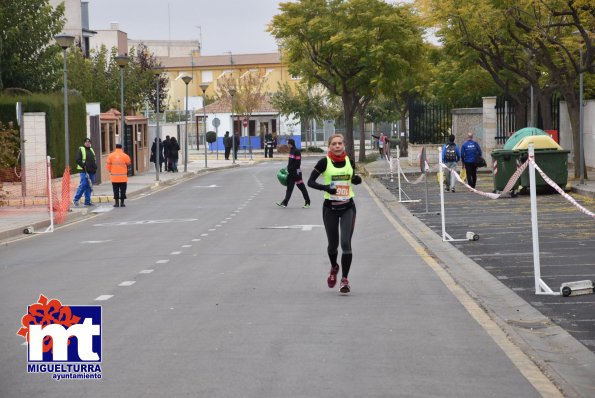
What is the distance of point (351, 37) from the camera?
2148 inches

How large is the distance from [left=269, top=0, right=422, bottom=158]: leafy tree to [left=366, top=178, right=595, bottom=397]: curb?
1505 inches

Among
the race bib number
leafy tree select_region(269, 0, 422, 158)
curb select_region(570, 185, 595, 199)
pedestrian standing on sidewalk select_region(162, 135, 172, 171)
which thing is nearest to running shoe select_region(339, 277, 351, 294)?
the race bib number

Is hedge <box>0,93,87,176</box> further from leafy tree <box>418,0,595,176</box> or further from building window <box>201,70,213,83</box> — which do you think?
building window <box>201,70,213,83</box>

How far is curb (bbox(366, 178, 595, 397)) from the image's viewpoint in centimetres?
848

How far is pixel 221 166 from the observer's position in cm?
6519

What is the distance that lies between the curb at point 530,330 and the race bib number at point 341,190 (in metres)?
1.77

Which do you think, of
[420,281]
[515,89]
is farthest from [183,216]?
[515,89]

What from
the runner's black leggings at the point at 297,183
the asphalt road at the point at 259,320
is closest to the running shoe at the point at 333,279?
the asphalt road at the point at 259,320

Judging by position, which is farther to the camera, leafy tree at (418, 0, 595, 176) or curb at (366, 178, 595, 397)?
leafy tree at (418, 0, 595, 176)

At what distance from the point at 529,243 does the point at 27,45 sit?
115 ft

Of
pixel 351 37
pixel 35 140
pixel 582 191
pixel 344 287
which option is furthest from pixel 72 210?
pixel 351 37

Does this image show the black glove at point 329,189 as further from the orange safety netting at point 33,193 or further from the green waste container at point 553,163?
the green waste container at point 553,163

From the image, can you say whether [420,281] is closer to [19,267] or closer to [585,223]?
[19,267]

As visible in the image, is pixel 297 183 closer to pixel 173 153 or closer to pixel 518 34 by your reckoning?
pixel 518 34
